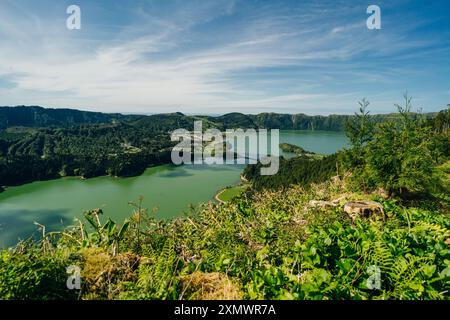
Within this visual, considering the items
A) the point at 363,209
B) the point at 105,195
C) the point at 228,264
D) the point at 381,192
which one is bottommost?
the point at 105,195

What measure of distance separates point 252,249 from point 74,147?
20589 cm

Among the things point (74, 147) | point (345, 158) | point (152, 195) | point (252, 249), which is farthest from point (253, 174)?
point (74, 147)

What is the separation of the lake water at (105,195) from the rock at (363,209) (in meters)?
52.7

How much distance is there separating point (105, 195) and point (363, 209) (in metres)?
101

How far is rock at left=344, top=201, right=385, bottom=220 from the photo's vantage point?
693cm

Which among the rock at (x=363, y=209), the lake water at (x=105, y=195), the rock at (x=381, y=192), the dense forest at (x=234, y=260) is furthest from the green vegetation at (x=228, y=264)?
the lake water at (x=105, y=195)

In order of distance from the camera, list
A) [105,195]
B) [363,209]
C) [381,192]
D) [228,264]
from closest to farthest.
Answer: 1. [228,264]
2. [363,209]
3. [381,192]
4. [105,195]

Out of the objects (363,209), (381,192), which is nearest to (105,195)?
(381,192)

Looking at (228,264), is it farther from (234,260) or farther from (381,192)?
(381,192)

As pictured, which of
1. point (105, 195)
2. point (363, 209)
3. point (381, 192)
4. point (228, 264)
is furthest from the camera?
point (105, 195)

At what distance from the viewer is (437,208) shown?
37.6ft

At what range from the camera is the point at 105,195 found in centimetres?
9656

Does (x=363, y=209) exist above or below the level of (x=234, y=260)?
below

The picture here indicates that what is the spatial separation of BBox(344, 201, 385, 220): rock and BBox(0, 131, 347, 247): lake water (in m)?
52.7
